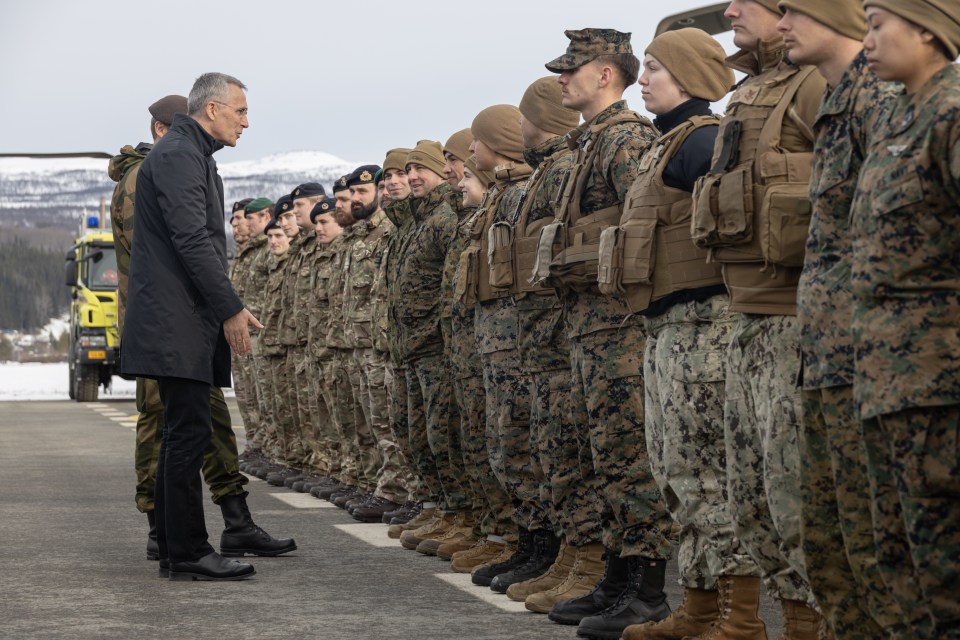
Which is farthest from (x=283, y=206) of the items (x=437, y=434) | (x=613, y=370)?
(x=613, y=370)

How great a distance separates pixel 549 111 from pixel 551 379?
1.25 meters

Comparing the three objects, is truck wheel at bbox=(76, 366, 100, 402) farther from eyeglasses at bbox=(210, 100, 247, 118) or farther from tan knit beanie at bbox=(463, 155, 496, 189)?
eyeglasses at bbox=(210, 100, 247, 118)

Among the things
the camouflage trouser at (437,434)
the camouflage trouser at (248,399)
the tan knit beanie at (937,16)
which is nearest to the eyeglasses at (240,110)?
the camouflage trouser at (437,434)

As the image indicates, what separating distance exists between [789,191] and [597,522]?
2274 millimetres

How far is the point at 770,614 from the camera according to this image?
630 cm

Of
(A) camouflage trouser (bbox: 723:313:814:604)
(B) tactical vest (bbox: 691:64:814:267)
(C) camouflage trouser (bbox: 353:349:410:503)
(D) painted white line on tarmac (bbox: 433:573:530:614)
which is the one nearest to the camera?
(A) camouflage trouser (bbox: 723:313:814:604)

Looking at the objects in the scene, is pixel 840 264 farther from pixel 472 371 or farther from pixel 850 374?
pixel 472 371

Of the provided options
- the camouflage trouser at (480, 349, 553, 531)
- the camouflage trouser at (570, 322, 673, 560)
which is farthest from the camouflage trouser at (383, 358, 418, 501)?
the camouflage trouser at (570, 322, 673, 560)

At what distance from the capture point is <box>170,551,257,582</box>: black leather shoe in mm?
7211

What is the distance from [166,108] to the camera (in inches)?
333

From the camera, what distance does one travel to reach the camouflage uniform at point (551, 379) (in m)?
6.44

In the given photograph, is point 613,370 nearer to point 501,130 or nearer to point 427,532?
point 501,130

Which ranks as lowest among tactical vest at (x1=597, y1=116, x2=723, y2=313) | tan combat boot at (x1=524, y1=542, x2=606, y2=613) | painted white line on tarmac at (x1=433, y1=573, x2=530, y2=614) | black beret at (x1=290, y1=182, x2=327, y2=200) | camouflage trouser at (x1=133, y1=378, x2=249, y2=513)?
painted white line on tarmac at (x1=433, y1=573, x2=530, y2=614)

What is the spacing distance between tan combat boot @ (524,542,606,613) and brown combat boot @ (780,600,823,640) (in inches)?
64.0
